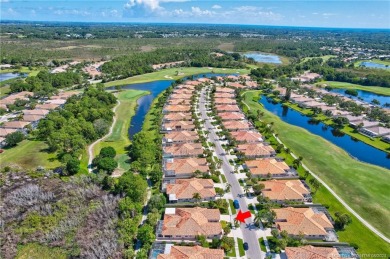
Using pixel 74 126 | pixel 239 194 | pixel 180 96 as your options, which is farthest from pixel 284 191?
pixel 180 96

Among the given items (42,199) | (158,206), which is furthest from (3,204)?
(158,206)

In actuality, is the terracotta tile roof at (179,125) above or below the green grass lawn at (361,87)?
below

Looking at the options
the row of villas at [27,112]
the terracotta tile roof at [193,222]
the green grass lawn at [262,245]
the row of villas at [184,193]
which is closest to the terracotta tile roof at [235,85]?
the row of villas at [184,193]

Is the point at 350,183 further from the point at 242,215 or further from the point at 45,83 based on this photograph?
the point at 45,83

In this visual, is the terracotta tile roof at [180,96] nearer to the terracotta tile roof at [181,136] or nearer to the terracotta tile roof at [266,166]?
the terracotta tile roof at [181,136]

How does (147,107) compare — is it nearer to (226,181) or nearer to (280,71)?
(226,181)

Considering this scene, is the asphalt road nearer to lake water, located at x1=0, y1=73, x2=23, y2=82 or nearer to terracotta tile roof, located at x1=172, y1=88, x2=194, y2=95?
terracotta tile roof, located at x1=172, y1=88, x2=194, y2=95

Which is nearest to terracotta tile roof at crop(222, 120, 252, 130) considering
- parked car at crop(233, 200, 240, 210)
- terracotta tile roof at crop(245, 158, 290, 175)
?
terracotta tile roof at crop(245, 158, 290, 175)
